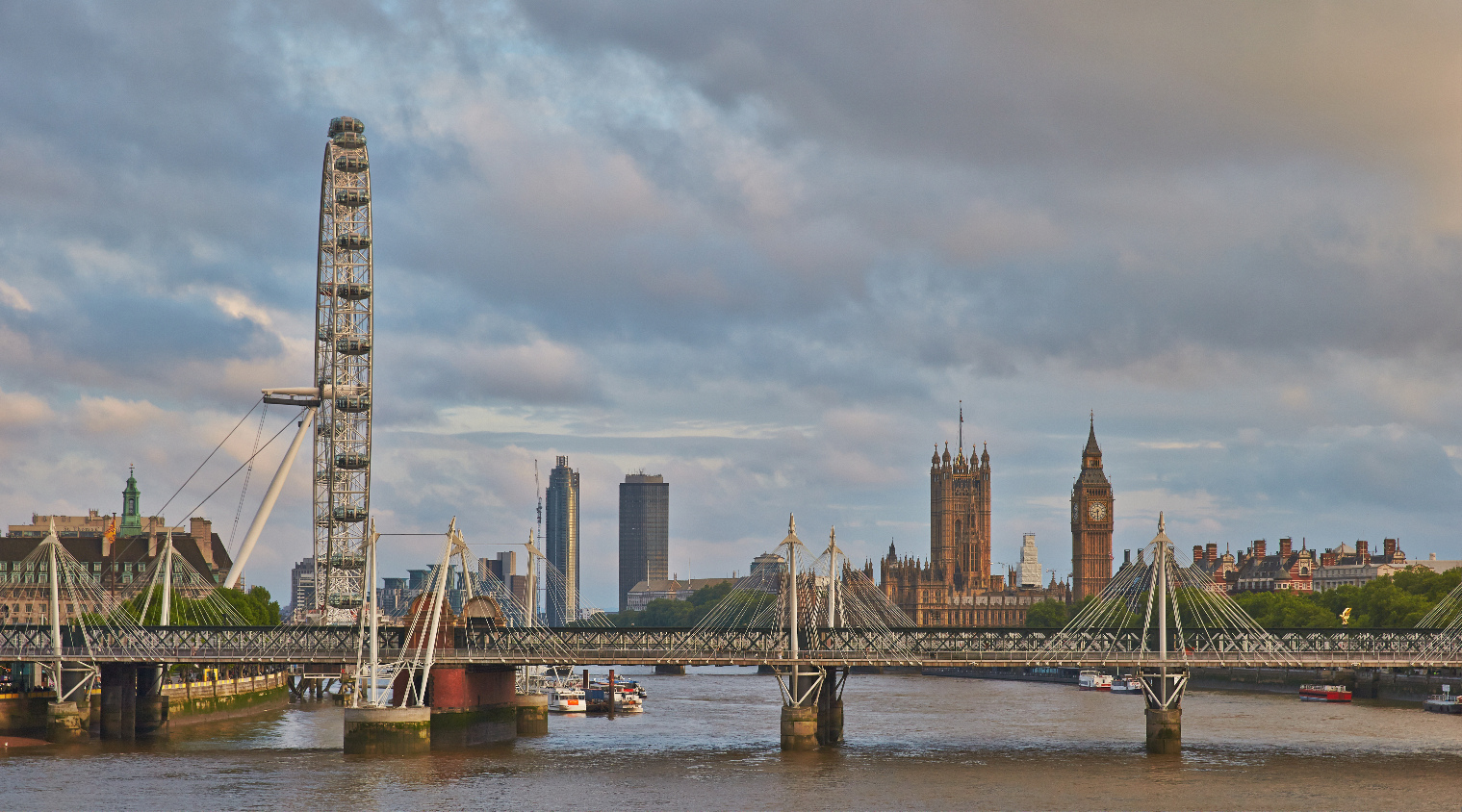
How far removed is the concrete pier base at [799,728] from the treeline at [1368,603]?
76378mm

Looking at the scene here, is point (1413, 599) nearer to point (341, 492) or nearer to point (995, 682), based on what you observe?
point (995, 682)

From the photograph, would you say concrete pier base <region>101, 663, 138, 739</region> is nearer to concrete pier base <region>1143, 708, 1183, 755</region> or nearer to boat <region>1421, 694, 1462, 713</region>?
concrete pier base <region>1143, 708, 1183, 755</region>

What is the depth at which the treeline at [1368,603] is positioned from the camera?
144 m

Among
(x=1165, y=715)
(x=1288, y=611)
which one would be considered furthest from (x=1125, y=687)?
(x=1165, y=715)

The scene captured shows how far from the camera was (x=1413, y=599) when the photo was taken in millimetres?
144375

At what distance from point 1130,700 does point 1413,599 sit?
92.7 feet

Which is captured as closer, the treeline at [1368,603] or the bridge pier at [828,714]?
the bridge pier at [828,714]

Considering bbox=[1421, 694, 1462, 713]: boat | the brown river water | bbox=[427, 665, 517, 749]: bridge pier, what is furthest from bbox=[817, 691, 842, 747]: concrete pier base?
bbox=[1421, 694, 1462, 713]: boat

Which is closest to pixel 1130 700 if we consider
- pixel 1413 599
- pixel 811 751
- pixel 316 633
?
pixel 1413 599

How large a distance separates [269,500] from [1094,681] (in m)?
75.9

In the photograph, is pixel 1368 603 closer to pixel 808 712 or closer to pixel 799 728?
pixel 808 712

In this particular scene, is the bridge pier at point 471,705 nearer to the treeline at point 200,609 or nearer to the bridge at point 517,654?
the bridge at point 517,654

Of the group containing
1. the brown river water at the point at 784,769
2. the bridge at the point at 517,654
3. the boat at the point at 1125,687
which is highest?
the bridge at the point at 517,654

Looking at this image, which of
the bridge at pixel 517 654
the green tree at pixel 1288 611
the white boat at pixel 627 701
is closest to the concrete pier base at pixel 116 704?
the bridge at pixel 517 654
